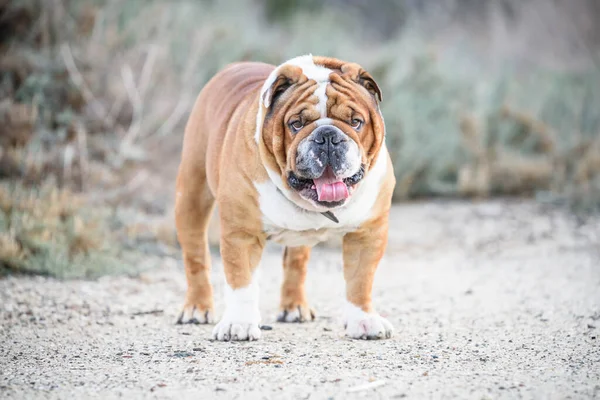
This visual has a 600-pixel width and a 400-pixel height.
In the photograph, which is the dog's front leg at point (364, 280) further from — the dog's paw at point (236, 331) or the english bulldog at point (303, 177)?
the dog's paw at point (236, 331)

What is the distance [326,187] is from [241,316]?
3.15 ft

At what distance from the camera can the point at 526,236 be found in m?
8.95

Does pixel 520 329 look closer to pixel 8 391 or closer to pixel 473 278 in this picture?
pixel 473 278

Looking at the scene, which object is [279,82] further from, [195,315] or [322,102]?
[195,315]

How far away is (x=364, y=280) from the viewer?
502 centimetres

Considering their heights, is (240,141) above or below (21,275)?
above

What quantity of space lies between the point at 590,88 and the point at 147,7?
6859 mm

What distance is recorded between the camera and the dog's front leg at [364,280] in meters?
5.00

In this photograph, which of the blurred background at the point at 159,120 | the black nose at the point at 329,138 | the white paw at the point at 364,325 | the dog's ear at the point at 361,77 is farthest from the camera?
the blurred background at the point at 159,120

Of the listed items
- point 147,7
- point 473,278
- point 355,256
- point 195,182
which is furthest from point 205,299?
point 147,7

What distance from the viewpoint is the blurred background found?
813 cm

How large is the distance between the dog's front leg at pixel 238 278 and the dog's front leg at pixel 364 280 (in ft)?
1.86

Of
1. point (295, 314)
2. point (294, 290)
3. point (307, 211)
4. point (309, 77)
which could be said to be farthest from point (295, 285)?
point (309, 77)

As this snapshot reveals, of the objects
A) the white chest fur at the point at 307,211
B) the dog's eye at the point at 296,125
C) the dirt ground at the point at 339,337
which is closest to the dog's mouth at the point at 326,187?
the white chest fur at the point at 307,211
